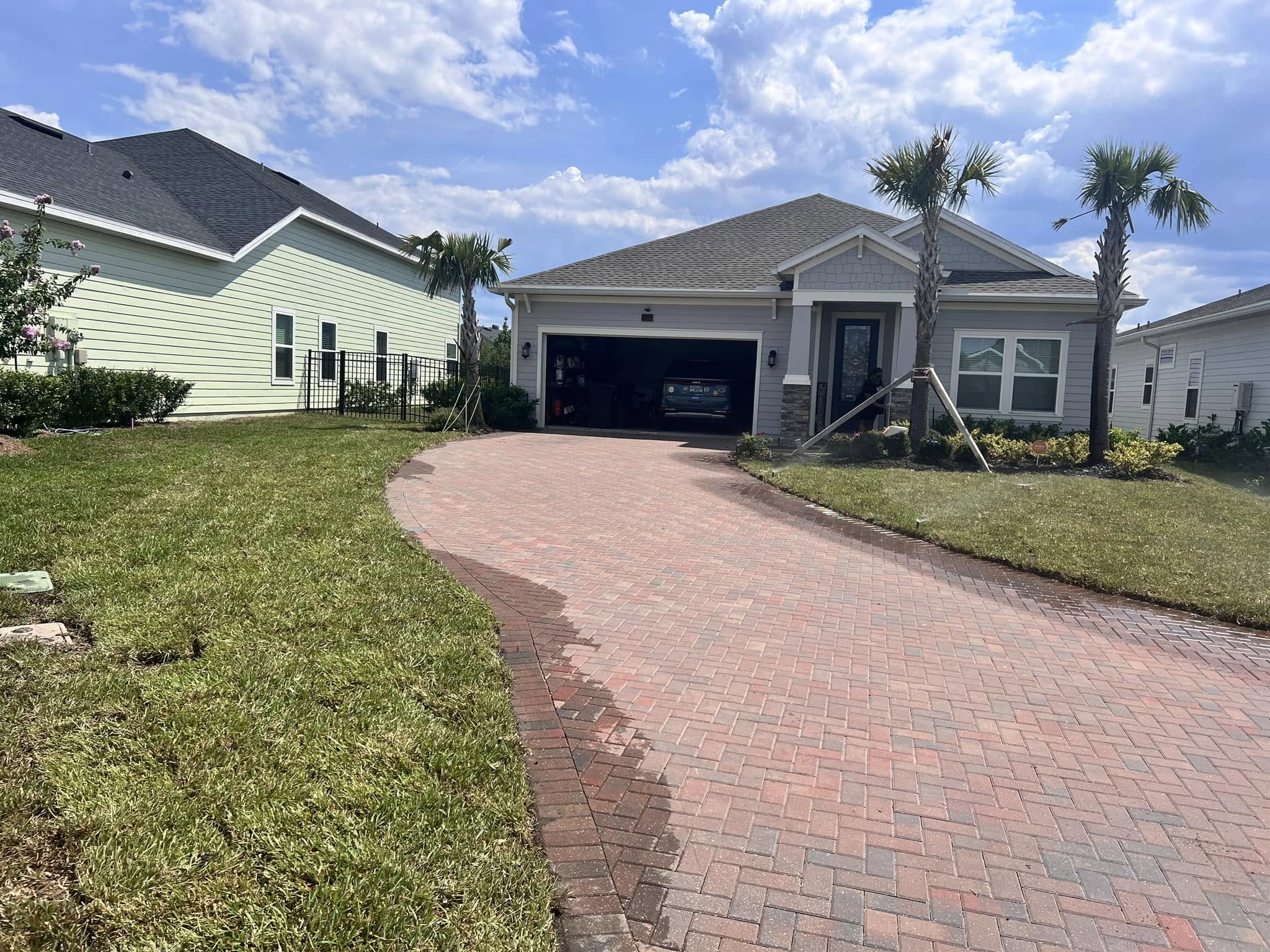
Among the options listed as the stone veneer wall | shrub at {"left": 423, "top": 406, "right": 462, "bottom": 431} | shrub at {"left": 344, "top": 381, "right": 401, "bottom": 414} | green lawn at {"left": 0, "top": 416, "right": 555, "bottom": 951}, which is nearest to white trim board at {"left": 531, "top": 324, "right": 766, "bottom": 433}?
the stone veneer wall

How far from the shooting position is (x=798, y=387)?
15867mm

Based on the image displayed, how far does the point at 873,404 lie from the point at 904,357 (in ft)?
4.57

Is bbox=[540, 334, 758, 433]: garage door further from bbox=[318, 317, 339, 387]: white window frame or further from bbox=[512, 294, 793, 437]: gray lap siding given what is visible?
bbox=[318, 317, 339, 387]: white window frame

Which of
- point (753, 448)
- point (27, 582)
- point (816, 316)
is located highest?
point (816, 316)

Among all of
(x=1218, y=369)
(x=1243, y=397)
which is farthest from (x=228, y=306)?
(x=1218, y=369)

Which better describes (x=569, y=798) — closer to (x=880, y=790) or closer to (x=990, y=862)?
(x=880, y=790)

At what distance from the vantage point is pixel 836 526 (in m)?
8.73

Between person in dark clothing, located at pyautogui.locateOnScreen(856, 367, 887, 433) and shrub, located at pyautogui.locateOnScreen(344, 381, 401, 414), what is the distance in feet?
36.6

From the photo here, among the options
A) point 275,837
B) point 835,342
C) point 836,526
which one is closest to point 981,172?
point 835,342

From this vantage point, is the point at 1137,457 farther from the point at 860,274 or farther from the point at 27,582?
the point at 27,582

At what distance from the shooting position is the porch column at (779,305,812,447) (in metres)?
15.8

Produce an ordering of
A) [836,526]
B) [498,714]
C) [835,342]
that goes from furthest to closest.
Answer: [835,342]
[836,526]
[498,714]

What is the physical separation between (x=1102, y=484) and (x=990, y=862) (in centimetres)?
1016

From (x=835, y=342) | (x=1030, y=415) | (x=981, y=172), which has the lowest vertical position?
(x=1030, y=415)
